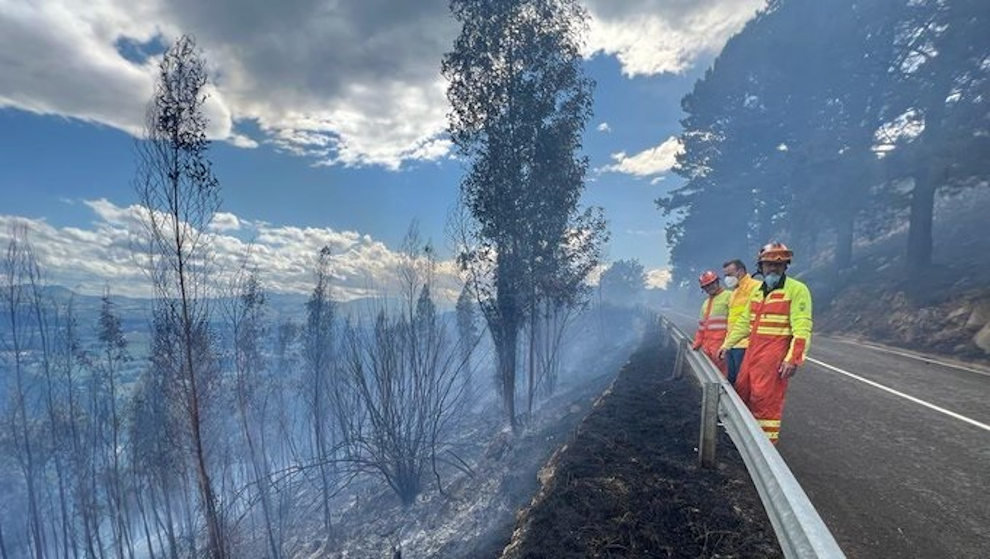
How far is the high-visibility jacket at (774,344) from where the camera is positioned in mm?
4133

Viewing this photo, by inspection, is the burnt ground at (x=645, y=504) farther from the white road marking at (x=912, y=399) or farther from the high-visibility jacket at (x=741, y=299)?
the white road marking at (x=912, y=399)

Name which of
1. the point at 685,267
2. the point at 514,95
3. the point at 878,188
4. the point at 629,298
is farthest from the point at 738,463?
the point at 629,298

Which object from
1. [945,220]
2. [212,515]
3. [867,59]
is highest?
[867,59]

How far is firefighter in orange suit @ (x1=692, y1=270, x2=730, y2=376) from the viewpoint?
680cm

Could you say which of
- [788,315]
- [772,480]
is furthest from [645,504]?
[788,315]

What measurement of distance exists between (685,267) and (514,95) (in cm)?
2826

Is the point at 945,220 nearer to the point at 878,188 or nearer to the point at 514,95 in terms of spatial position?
the point at 878,188

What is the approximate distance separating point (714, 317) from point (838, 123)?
19.0 metres

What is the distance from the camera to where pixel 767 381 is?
4.29m

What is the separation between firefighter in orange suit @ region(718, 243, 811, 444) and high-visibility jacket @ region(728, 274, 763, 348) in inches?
30.9

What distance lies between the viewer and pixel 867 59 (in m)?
18.0

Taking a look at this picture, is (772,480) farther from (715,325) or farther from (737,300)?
(715,325)

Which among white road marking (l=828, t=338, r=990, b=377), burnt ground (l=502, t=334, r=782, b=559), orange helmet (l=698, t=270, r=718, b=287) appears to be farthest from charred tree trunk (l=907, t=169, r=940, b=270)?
burnt ground (l=502, t=334, r=782, b=559)

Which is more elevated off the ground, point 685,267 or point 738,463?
point 685,267
